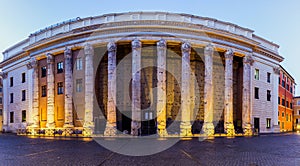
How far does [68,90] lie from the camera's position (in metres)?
24.8

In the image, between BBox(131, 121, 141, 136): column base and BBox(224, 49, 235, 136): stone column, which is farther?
BBox(224, 49, 235, 136): stone column

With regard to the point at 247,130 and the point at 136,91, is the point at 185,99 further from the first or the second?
the point at 247,130

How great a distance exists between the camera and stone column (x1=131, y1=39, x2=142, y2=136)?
21688 mm

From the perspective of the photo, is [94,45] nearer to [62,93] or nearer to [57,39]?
[57,39]

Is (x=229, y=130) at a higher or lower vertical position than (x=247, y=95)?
lower

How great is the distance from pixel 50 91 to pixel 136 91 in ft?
33.9

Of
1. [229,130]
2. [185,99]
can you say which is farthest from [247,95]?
[185,99]

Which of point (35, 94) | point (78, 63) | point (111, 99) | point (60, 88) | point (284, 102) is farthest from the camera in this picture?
point (284, 102)

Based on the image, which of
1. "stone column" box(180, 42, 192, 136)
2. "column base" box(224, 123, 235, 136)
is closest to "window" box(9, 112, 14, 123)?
"stone column" box(180, 42, 192, 136)

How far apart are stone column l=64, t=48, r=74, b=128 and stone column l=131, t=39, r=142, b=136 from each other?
22.2ft

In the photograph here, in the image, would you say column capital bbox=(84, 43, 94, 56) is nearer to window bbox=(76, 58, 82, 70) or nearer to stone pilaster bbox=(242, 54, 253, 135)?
window bbox=(76, 58, 82, 70)

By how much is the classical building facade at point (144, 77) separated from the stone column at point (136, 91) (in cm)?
9

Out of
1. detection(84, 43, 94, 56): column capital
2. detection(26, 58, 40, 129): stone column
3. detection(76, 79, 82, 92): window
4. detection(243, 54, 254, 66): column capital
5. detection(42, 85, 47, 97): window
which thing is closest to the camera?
detection(84, 43, 94, 56): column capital

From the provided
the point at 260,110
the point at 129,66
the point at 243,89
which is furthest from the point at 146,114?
the point at 260,110
